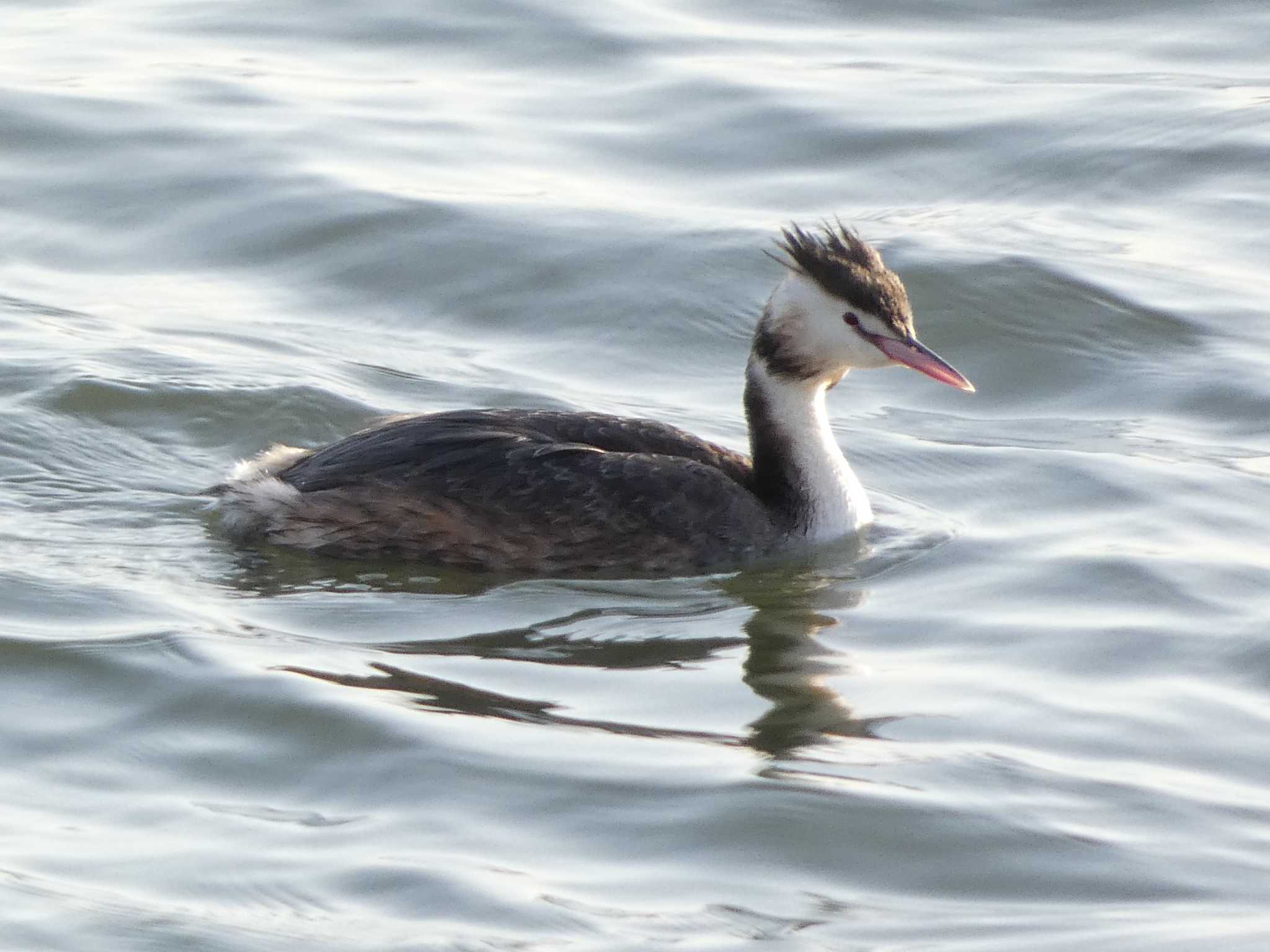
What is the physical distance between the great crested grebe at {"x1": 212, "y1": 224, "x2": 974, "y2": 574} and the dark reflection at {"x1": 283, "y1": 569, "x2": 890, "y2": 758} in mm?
294

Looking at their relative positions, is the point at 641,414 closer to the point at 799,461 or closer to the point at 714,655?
the point at 799,461

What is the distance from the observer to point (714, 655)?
7156 mm

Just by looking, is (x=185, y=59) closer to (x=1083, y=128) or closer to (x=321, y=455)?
(x=1083, y=128)

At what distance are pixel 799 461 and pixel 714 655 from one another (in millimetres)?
1354

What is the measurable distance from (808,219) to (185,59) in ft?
16.5

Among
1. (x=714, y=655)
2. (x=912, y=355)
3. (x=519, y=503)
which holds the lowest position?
(x=714, y=655)

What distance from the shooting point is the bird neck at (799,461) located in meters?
8.24

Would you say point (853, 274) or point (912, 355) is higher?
point (853, 274)

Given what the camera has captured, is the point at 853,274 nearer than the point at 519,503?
No

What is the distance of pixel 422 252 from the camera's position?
451 inches

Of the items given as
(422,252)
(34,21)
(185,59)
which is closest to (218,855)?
(422,252)

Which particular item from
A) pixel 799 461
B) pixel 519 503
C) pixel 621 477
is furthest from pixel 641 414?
pixel 519 503

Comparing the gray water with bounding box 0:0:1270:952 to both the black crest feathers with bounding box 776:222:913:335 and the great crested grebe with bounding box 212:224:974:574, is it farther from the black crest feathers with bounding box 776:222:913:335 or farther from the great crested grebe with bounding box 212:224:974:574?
the black crest feathers with bounding box 776:222:913:335

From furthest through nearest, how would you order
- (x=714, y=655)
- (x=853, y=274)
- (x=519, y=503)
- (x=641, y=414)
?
(x=641, y=414), (x=853, y=274), (x=519, y=503), (x=714, y=655)
